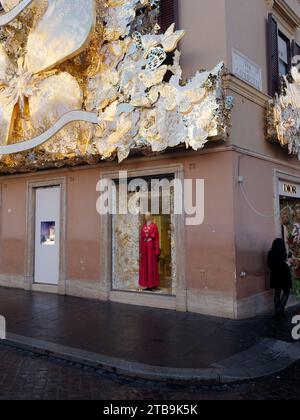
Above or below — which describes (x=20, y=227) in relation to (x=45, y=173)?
below

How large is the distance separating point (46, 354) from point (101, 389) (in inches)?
65.7

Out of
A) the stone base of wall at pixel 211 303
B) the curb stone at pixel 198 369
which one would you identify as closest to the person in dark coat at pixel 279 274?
the stone base of wall at pixel 211 303

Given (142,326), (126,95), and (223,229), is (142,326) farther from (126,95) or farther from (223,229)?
(126,95)

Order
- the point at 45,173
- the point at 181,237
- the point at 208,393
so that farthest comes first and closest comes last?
1. the point at 45,173
2. the point at 181,237
3. the point at 208,393

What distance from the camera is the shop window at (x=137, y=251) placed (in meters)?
9.30

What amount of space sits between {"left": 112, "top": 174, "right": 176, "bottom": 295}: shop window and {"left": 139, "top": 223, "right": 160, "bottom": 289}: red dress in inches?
1.8

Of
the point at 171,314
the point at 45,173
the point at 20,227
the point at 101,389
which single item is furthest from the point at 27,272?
the point at 101,389

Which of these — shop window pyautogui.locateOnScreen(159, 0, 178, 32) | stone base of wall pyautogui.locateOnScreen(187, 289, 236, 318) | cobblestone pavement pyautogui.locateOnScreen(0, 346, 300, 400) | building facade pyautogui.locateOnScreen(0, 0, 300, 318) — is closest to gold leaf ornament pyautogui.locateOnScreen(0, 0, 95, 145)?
building facade pyautogui.locateOnScreen(0, 0, 300, 318)

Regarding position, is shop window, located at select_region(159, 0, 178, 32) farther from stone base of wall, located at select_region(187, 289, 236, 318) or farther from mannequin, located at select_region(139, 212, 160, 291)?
stone base of wall, located at select_region(187, 289, 236, 318)

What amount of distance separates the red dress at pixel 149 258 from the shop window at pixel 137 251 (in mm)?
46

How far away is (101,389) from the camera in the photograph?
4.66 m

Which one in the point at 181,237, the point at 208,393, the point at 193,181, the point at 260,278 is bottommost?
the point at 208,393

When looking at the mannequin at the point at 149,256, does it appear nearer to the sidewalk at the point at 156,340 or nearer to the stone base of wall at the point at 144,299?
the stone base of wall at the point at 144,299

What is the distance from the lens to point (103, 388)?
15.4ft
